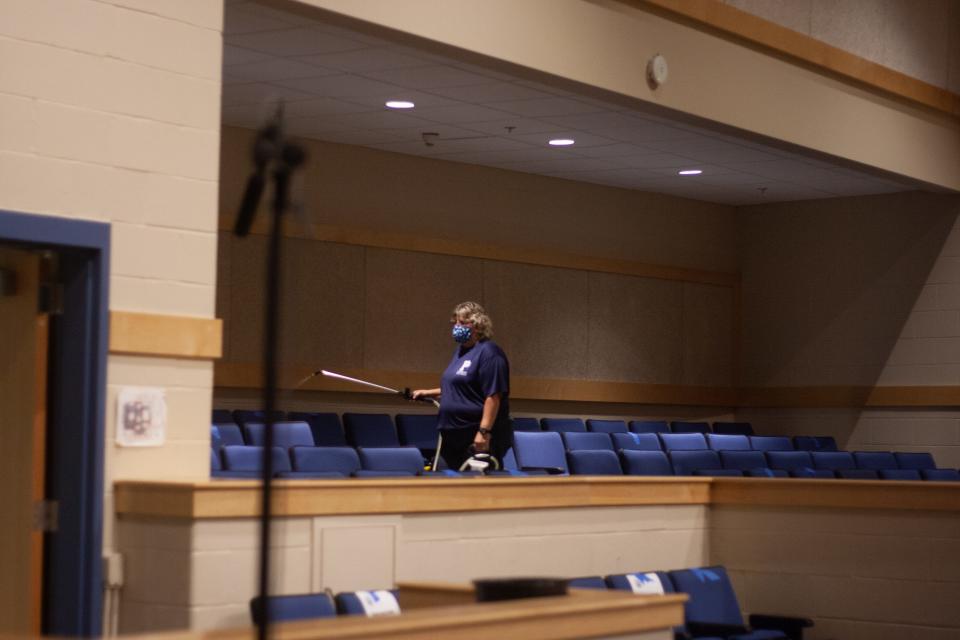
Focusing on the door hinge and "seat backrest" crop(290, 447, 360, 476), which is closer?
the door hinge

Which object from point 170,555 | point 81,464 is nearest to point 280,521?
point 170,555

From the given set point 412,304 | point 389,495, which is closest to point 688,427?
point 412,304

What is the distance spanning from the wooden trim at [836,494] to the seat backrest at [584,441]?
115 inches

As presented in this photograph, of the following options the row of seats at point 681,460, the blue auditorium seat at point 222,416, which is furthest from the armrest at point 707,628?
the blue auditorium seat at point 222,416

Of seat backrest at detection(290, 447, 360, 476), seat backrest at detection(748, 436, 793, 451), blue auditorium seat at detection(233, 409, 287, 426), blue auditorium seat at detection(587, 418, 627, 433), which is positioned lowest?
seat backrest at detection(748, 436, 793, 451)

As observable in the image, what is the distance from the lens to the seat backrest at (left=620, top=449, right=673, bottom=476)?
9000 millimetres

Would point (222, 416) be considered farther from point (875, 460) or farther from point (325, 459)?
point (875, 460)

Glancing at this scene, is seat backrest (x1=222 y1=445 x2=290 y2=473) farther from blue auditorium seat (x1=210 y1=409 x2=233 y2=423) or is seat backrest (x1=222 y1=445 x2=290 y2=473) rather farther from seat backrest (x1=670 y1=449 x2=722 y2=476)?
blue auditorium seat (x1=210 y1=409 x2=233 y2=423)

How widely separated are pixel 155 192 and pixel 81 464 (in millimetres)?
1106

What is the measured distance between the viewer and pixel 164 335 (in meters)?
5.85

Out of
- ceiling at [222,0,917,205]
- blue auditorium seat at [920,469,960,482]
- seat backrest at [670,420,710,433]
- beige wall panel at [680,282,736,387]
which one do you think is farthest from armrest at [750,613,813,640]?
beige wall panel at [680,282,736,387]

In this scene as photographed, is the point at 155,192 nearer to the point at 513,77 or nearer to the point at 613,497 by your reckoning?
the point at 613,497

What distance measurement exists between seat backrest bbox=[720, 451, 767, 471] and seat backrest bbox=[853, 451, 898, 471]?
55.1 inches

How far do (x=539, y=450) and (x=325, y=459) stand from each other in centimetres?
323
